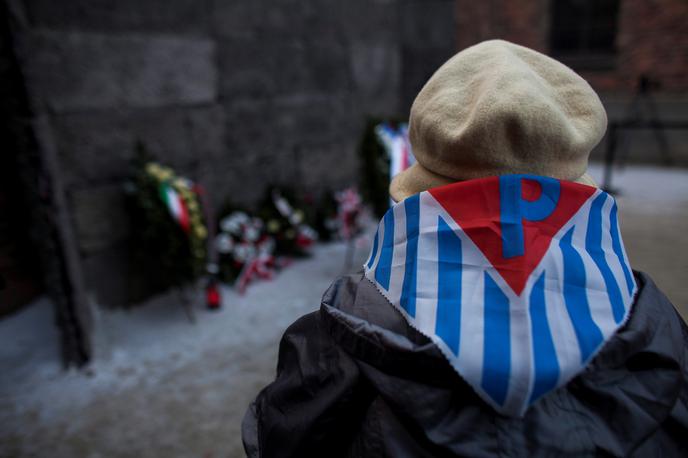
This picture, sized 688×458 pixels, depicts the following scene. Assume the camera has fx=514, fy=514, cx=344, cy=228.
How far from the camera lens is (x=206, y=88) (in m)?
3.52

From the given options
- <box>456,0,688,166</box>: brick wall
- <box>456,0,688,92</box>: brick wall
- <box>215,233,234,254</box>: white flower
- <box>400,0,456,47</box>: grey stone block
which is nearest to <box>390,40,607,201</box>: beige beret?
<box>215,233,234,254</box>: white flower

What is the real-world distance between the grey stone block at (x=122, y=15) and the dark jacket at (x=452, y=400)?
2483mm

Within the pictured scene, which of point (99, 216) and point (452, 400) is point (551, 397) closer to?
point (452, 400)

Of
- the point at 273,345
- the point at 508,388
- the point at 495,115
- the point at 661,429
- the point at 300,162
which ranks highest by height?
the point at 495,115

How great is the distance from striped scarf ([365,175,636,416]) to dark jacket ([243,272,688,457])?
38 mm

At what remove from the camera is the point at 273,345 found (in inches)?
117

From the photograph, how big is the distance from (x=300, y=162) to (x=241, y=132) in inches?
30.7

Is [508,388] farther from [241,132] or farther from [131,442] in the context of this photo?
[241,132]

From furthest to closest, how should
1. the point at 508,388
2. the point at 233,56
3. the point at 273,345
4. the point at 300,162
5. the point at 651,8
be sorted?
the point at 651,8 → the point at 300,162 → the point at 233,56 → the point at 273,345 → the point at 508,388

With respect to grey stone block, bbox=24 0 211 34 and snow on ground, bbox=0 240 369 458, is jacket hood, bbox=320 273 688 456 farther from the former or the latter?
grey stone block, bbox=24 0 211 34

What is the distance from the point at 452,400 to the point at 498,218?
0.28 metres

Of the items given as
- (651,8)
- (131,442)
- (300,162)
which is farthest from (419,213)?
(651,8)

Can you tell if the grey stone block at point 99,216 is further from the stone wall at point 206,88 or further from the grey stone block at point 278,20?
the grey stone block at point 278,20

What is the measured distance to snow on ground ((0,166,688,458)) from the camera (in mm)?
2232
